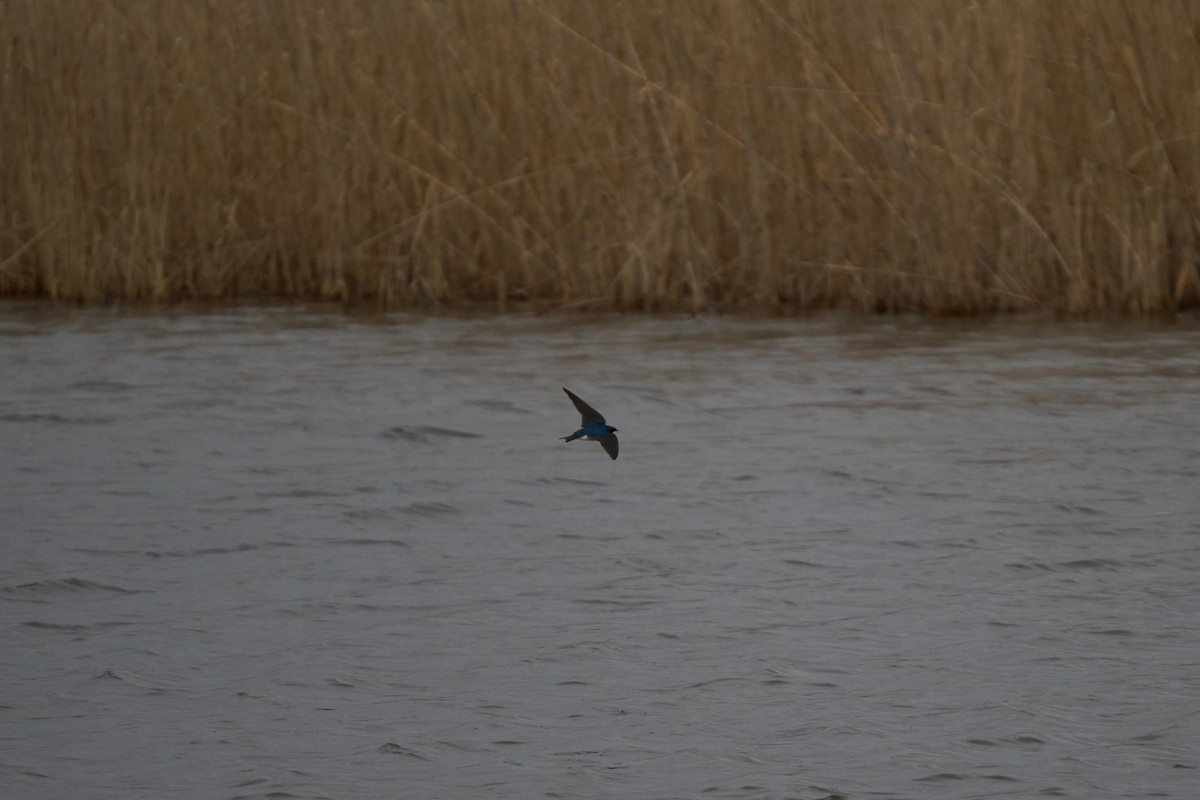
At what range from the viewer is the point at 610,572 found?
3.59 meters

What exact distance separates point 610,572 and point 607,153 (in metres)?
3.46

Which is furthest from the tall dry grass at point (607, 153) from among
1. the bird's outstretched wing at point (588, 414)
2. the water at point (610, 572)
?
the bird's outstretched wing at point (588, 414)

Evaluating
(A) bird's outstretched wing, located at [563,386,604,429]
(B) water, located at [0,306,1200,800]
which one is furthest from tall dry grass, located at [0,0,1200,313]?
(A) bird's outstretched wing, located at [563,386,604,429]

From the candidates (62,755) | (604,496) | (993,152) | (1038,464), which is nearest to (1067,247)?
(993,152)

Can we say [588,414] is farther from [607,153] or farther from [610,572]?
[607,153]

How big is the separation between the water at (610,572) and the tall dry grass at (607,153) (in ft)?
1.61

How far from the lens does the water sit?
262 cm

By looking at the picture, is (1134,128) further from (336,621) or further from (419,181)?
(336,621)

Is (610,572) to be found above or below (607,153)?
below

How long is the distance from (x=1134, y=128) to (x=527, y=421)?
2380mm

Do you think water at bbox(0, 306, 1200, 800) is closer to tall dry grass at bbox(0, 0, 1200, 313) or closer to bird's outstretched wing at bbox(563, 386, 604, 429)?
bird's outstretched wing at bbox(563, 386, 604, 429)

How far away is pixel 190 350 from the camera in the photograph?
6262 millimetres

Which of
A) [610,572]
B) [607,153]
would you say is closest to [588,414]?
[610,572]

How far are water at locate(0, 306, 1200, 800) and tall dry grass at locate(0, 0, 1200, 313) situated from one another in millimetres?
491
